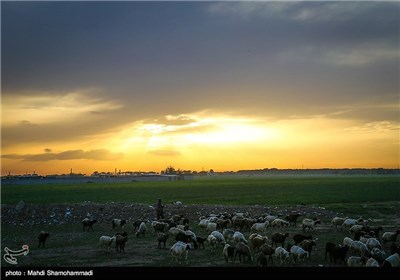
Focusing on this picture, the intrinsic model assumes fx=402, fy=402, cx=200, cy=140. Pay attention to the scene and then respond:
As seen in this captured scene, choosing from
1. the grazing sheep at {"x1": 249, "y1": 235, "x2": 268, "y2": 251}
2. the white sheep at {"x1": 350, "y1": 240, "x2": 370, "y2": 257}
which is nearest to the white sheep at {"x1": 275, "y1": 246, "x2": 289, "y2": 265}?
the grazing sheep at {"x1": 249, "y1": 235, "x2": 268, "y2": 251}

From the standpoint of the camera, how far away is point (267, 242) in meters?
19.5

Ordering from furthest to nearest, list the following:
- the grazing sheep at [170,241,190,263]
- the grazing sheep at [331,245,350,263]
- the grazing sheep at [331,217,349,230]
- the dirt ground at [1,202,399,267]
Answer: the grazing sheep at [331,217,349,230] → the dirt ground at [1,202,399,267] → the grazing sheep at [170,241,190,263] → the grazing sheep at [331,245,350,263]

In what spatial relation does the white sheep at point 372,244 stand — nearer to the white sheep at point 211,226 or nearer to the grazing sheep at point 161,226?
the white sheep at point 211,226

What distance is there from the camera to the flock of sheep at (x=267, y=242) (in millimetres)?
16234

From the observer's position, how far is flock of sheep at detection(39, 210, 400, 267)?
639 inches

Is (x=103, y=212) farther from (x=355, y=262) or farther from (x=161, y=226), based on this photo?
(x=355, y=262)

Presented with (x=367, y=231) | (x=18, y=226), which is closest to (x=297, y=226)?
(x=367, y=231)

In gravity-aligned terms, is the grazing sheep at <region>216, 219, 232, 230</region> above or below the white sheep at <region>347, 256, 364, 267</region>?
above

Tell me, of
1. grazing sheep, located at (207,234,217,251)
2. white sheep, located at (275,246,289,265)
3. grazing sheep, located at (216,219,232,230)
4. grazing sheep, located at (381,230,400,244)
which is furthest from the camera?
grazing sheep, located at (216,219,232,230)

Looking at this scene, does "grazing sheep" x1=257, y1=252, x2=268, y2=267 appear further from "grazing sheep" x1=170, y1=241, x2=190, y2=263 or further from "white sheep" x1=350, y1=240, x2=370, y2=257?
"white sheep" x1=350, y1=240, x2=370, y2=257

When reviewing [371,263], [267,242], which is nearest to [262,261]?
[371,263]
